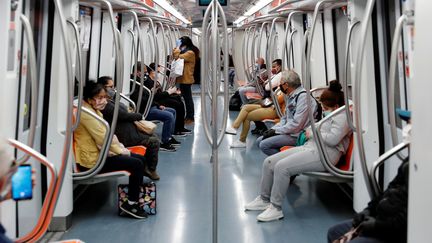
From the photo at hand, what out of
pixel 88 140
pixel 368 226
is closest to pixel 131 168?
pixel 88 140

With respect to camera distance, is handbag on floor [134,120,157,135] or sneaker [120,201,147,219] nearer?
sneaker [120,201,147,219]

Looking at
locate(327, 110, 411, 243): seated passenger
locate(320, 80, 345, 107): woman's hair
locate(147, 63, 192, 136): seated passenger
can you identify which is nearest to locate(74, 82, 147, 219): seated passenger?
locate(320, 80, 345, 107): woman's hair

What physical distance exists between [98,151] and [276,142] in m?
1.85

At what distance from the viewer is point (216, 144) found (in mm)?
3359

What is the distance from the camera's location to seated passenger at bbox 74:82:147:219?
428cm

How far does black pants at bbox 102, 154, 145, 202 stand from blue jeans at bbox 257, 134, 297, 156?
1459 millimetres

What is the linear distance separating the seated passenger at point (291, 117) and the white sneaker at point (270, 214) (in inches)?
40.6

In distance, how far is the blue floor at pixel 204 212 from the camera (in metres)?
4.02

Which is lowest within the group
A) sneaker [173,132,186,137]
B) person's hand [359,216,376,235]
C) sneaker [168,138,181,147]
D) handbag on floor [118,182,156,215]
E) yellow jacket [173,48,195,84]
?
handbag on floor [118,182,156,215]

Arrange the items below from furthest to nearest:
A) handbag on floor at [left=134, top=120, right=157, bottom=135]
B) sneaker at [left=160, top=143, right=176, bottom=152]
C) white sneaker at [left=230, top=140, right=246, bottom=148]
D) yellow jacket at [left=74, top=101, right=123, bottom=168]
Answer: white sneaker at [left=230, top=140, right=246, bottom=148] < sneaker at [left=160, top=143, right=176, bottom=152] < handbag on floor at [left=134, top=120, right=157, bottom=135] < yellow jacket at [left=74, top=101, right=123, bottom=168]

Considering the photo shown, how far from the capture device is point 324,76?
6293mm

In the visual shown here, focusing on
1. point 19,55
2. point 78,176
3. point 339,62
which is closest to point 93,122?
point 78,176

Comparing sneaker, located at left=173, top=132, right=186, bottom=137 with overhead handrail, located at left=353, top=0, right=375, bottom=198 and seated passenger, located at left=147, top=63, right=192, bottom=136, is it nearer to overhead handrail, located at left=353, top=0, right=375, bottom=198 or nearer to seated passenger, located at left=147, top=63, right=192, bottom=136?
seated passenger, located at left=147, top=63, right=192, bottom=136

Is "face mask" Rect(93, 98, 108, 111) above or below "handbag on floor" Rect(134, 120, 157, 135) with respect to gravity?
above
